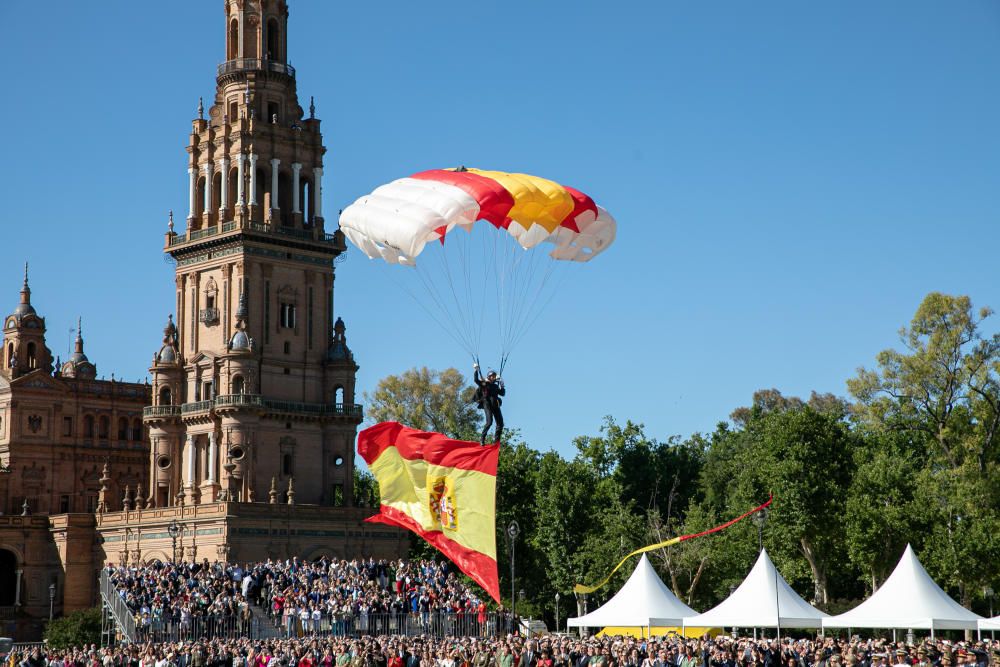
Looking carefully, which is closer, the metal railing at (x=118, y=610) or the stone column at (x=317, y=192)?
the metal railing at (x=118, y=610)

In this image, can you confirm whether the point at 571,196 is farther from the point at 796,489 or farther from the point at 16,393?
the point at 16,393

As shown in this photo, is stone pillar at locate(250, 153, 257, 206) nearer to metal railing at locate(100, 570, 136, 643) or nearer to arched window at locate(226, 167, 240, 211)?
arched window at locate(226, 167, 240, 211)

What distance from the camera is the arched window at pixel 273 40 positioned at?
76.4 metres

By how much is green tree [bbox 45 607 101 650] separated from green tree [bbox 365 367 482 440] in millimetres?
39834

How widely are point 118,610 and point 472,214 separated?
25191 millimetres

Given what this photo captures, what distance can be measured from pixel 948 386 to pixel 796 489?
281 inches

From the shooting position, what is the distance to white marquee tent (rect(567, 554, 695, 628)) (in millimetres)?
44844

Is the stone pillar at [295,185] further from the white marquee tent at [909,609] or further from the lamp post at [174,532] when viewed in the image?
the white marquee tent at [909,609]

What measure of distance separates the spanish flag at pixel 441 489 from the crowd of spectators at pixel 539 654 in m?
2.85

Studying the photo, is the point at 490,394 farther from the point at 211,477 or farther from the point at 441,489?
the point at 211,477

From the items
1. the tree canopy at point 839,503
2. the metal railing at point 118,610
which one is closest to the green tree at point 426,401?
the tree canopy at point 839,503

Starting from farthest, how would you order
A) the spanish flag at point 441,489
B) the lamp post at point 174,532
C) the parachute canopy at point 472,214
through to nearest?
1. the lamp post at point 174,532
2. the parachute canopy at point 472,214
3. the spanish flag at point 441,489

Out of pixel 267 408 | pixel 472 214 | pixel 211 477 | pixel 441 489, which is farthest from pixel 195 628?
pixel 267 408

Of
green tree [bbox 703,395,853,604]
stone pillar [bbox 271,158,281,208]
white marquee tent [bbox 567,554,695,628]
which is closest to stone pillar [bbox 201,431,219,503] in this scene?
stone pillar [bbox 271,158,281,208]
